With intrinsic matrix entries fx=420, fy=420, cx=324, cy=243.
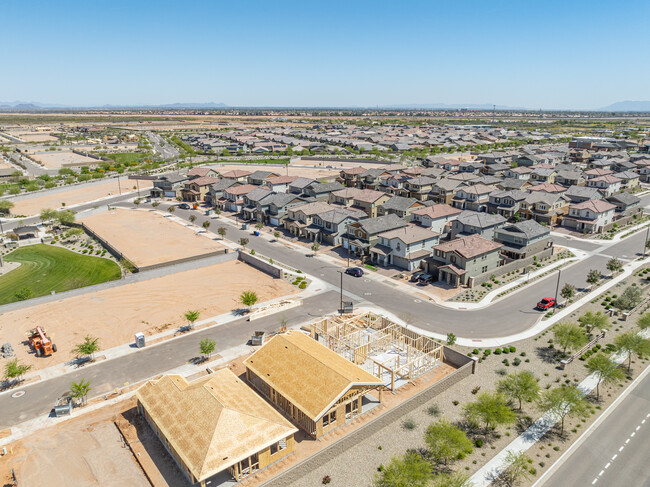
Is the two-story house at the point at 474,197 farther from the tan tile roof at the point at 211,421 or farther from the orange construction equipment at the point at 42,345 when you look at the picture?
the orange construction equipment at the point at 42,345

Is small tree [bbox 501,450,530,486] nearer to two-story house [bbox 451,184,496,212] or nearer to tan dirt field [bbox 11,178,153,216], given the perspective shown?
two-story house [bbox 451,184,496,212]

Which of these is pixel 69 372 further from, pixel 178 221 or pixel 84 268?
pixel 178 221

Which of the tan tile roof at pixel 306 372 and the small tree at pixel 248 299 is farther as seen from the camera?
the small tree at pixel 248 299

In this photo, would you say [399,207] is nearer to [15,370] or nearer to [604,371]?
[604,371]

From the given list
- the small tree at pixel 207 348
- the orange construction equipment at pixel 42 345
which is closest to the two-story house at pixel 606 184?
the small tree at pixel 207 348

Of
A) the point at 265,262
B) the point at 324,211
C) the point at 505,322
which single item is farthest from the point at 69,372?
the point at 324,211

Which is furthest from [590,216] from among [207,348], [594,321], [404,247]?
[207,348]

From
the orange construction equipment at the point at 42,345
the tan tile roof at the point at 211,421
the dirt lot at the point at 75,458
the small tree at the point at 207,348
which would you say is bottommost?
the dirt lot at the point at 75,458

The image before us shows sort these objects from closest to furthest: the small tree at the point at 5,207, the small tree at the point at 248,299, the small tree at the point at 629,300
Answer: the small tree at the point at 629,300, the small tree at the point at 248,299, the small tree at the point at 5,207
